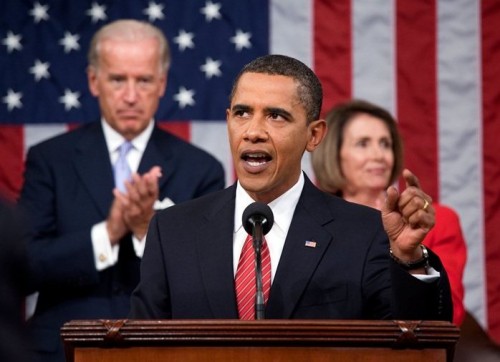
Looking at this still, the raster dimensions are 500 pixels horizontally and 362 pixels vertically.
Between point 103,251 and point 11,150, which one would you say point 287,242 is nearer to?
point 103,251

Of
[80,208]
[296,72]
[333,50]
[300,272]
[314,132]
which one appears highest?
[333,50]

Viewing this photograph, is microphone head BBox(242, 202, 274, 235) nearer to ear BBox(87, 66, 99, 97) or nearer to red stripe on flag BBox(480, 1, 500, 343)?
ear BBox(87, 66, 99, 97)

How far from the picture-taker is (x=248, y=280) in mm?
3266

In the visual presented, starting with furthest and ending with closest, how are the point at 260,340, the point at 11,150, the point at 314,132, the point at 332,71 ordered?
the point at 332,71
the point at 11,150
the point at 314,132
the point at 260,340

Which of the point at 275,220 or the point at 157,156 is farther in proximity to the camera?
the point at 157,156

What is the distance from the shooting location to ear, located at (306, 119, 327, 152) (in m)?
3.53

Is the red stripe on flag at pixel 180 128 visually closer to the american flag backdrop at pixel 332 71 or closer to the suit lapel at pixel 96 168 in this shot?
the american flag backdrop at pixel 332 71

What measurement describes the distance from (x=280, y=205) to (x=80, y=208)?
168 centimetres

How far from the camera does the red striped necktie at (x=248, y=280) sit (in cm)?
323

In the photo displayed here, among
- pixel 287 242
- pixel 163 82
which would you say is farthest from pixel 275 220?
pixel 163 82

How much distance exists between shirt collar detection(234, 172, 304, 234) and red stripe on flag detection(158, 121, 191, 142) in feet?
7.09

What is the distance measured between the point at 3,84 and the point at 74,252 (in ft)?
3.82

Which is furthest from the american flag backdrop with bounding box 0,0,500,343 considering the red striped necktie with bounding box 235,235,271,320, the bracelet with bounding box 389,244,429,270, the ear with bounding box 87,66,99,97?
the bracelet with bounding box 389,244,429,270

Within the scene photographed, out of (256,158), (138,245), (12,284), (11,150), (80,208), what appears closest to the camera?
(12,284)
